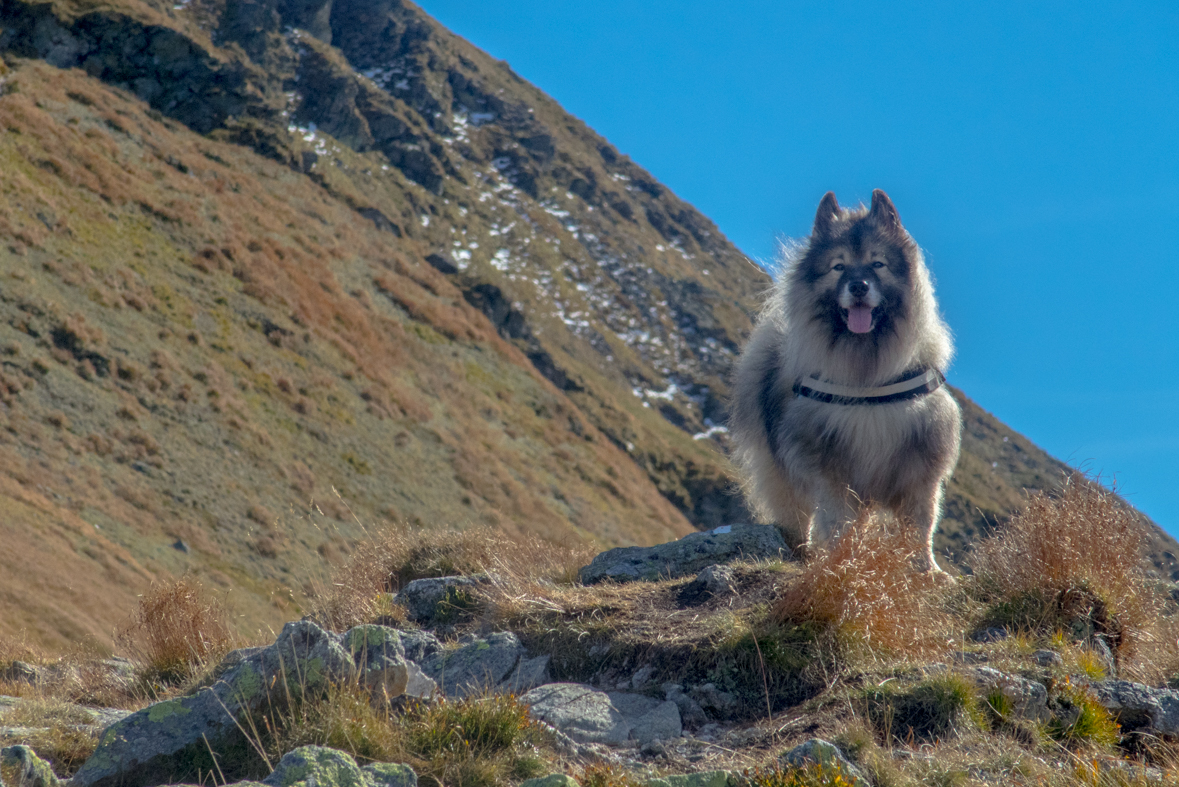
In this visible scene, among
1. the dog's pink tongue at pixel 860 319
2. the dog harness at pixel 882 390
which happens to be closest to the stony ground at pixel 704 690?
the dog harness at pixel 882 390

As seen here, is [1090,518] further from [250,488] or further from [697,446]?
[697,446]

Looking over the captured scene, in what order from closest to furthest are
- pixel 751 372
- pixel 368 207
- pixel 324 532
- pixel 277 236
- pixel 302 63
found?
pixel 751 372 → pixel 324 532 → pixel 277 236 → pixel 368 207 → pixel 302 63

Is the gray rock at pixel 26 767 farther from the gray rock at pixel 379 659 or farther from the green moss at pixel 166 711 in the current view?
the gray rock at pixel 379 659

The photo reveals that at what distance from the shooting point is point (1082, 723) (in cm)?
381

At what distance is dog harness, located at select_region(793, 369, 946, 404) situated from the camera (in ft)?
21.1

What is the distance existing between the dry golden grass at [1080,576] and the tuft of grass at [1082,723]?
3.74 feet

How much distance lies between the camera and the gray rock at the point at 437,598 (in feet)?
19.3

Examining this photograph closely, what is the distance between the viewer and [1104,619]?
517cm

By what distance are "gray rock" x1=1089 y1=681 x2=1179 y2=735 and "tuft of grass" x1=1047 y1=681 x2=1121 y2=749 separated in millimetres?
94

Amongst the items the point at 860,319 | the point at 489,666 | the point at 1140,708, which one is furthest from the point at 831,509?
the point at 489,666

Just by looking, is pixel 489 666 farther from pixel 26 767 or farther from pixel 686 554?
pixel 686 554

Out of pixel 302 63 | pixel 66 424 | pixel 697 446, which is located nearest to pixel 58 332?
pixel 66 424

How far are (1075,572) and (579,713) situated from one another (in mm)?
3213

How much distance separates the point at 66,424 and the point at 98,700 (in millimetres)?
22123
